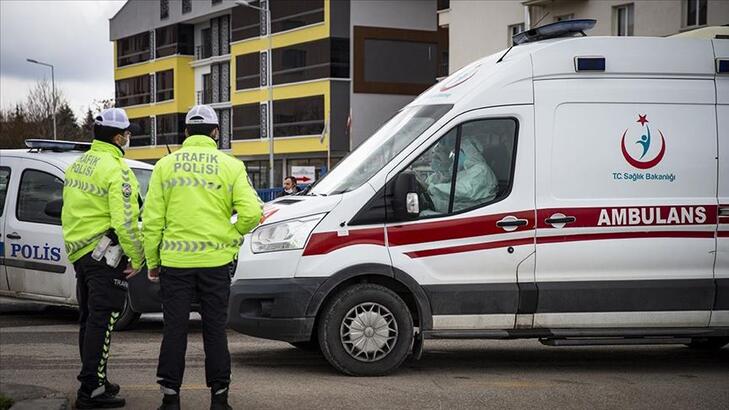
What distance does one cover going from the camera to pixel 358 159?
345 inches

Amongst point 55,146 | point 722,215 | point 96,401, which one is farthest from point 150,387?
point 55,146

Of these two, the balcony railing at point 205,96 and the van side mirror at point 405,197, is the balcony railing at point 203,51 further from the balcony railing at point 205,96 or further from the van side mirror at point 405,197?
the van side mirror at point 405,197

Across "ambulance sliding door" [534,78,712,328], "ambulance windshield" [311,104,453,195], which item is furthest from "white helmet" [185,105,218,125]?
"ambulance sliding door" [534,78,712,328]

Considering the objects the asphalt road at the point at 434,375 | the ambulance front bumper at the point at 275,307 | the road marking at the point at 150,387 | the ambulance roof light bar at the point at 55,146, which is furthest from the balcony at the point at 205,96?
the road marking at the point at 150,387

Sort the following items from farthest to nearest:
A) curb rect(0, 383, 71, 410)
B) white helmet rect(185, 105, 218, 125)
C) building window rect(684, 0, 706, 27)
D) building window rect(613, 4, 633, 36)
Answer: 1. building window rect(613, 4, 633, 36)
2. building window rect(684, 0, 706, 27)
3. white helmet rect(185, 105, 218, 125)
4. curb rect(0, 383, 71, 410)

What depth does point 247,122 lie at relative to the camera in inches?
2530

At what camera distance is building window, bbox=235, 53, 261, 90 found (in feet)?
209

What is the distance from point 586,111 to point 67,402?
4533mm

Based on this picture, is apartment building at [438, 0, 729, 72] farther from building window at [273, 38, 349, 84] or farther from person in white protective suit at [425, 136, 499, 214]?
person in white protective suit at [425, 136, 499, 214]

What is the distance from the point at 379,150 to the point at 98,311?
Result: 9.02 ft

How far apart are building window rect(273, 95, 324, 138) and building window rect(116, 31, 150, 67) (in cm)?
2148

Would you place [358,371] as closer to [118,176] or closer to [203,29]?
[118,176]

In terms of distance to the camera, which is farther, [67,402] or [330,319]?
[330,319]

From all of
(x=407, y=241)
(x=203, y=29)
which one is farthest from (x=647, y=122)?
(x=203, y=29)
